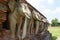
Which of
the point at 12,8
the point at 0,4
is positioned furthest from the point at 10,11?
the point at 0,4

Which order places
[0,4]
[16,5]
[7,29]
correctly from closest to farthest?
[0,4] < [16,5] < [7,29]

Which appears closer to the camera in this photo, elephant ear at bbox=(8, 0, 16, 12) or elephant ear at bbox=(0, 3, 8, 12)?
elephant ear at bbox=(0, 3, 8, 12)

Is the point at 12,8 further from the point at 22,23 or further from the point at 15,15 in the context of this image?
the point at 22,23

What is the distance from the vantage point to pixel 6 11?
4551 millimetres

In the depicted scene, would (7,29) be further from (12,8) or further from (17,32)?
(12,8)

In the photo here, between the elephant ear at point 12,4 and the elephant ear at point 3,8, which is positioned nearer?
the elephant ear at point 3,8

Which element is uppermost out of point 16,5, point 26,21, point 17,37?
point 16,5

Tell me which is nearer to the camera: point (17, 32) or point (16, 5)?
point (16, 5)

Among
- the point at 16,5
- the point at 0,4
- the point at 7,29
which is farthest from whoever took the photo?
the point at 7,29

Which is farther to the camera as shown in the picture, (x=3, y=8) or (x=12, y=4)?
(x=12, y=4)

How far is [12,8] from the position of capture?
15.3ft

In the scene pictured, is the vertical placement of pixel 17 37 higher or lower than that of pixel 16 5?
lower

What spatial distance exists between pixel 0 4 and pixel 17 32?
0.92 meters

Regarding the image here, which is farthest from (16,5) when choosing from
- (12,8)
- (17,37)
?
(17,37)
